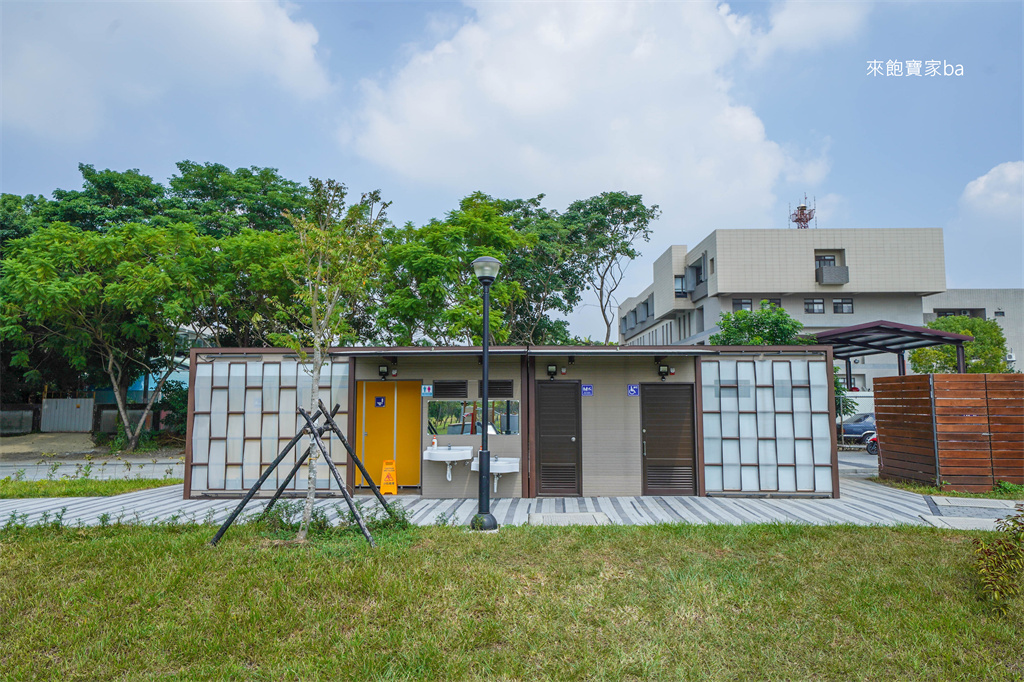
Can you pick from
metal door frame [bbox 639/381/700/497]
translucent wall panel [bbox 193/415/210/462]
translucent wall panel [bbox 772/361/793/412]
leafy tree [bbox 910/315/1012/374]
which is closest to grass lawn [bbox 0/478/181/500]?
translucent wall panel [bbox 193/415/210/462]

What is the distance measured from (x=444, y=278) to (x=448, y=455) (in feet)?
31.0

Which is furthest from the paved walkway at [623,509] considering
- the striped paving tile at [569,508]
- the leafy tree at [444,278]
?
the leafy tree at [444,278]

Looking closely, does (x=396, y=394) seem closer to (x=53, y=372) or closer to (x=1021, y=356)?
(x=53, y=372)

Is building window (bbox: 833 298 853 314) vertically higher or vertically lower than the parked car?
higher

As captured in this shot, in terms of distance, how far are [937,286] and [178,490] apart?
3976 cm

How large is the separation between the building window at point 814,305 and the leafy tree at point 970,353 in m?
5.69

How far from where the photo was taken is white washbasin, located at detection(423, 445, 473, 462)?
10226 millimetres

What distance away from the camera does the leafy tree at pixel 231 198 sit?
21.8m

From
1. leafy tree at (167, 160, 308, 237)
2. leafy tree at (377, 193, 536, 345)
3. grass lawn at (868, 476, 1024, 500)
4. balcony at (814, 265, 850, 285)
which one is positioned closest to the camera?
grass lawn at (868, 476, 1024, 500)

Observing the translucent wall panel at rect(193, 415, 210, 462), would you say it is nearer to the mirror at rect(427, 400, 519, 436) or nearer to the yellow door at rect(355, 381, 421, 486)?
the yellow door at rect(355, 381, 421, 486)

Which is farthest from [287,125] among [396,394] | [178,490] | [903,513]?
[903,513]

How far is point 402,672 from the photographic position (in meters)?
4.04

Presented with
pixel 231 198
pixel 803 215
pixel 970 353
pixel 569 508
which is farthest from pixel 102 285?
pixel 970 353

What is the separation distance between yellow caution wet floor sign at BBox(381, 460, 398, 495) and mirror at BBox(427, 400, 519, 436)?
1.05 metres
